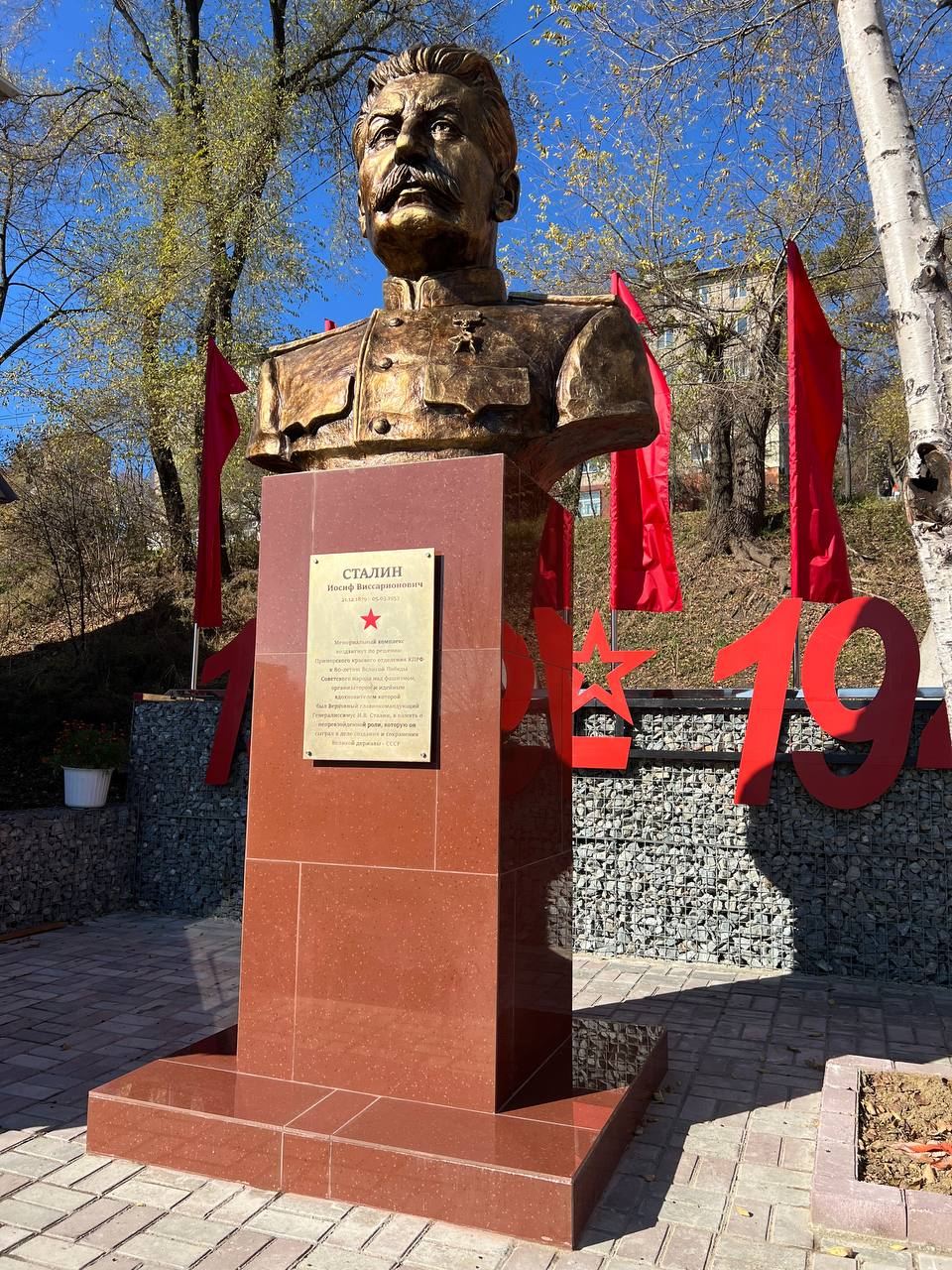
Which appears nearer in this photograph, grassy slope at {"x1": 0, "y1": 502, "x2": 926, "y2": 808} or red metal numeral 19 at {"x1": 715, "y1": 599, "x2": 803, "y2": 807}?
red metal numeral 19 at {"x1": 715, "y1": 599, "x2": 803, "y2": 807}

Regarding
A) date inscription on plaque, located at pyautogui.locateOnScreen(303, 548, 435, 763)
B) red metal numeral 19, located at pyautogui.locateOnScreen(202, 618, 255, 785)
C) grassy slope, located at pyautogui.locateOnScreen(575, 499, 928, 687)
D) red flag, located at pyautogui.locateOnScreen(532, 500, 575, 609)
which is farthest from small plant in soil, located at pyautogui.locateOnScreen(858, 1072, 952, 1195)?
grassy slope, located at pyautogui.locateOnScreen(575, 499, 928, 687)

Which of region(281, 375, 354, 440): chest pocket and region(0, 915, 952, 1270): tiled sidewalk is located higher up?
region(281, 375, 354, 440): chest pocket

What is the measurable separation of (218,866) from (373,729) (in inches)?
176

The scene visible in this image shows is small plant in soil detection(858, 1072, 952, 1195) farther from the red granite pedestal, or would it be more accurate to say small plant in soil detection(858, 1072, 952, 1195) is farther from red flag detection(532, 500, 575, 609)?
red flag detection(532, 500, 575, 609)

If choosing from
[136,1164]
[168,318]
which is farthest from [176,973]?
[168,318]

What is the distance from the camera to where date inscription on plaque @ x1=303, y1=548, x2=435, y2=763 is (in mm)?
3158

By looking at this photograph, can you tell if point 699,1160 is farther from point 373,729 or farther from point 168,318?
point 168,318

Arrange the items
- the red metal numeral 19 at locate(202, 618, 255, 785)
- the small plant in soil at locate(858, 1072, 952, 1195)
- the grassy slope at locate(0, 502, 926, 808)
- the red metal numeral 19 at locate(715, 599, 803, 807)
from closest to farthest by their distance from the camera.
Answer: the small plant in soil at locate(858, 1072, 952, 1195)
the red metal numeral 19 at locate(715, 599, 803, 807)
the red metal numeral 19 at locate(202, 618, 255, 785)
the grassy slope at locate(0, 502, 926, 808)

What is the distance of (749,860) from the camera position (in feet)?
18.8

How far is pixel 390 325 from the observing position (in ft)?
11.9

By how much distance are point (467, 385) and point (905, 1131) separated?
2851 millimetres

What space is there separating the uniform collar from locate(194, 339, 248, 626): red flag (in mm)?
5106

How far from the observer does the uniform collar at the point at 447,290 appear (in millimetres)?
3670

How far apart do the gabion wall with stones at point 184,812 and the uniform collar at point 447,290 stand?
13.9 ft
